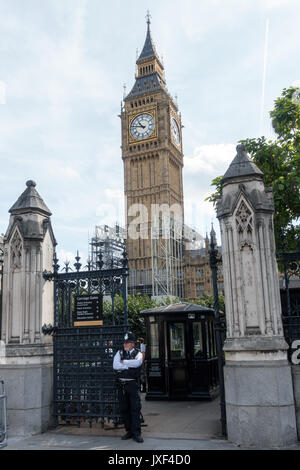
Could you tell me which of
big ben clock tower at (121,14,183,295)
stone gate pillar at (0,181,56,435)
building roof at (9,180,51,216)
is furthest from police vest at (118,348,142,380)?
big ben clock tower at (121,14,183,295)

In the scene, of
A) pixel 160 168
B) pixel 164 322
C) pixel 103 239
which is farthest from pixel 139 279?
pixel 164 322

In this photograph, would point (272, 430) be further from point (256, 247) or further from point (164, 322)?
point (164, 322)

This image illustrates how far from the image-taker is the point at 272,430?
21.7ft

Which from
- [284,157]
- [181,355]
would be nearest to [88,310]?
[181,355]

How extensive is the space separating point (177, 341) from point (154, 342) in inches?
28.0

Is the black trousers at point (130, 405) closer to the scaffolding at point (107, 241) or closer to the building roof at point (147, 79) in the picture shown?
the scaffolding at point (107, 241)

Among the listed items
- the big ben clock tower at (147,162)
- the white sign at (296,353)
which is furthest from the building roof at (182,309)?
the big ben clock tower at (147,162)

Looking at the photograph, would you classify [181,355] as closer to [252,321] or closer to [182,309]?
[182,309]

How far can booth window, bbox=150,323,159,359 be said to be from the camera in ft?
42.0

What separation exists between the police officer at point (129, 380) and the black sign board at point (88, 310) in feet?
3.31

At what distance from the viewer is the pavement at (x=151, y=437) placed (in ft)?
22.6

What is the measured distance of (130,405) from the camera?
24.7ft

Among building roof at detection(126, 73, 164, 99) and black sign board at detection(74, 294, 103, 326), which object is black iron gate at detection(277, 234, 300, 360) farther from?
building roof at detection(126, 73, 164, 99)

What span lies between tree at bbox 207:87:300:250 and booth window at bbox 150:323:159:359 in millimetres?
4311
